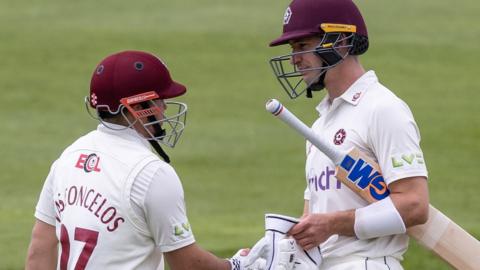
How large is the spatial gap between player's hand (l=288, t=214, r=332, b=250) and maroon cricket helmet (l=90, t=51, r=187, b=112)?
33.6 inches

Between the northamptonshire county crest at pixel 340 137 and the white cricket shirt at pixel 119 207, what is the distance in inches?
31.6

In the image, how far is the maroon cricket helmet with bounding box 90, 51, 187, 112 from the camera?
554cm

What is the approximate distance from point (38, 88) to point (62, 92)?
17.3 inches

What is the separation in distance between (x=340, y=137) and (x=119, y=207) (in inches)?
43.7

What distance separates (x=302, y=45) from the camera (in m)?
5.89

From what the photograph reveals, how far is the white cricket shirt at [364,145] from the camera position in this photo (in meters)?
5.46

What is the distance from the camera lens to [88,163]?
5.52 metres


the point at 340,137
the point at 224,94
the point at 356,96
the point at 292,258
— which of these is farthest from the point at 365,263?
the point at 224,94

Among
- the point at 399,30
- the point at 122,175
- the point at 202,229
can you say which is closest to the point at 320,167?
the point at 122,175

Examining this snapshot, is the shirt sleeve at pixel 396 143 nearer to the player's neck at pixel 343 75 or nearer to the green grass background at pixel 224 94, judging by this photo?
the player's neck at pixel 343 75

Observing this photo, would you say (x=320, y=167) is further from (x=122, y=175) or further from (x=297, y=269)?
(x=122, y=175)

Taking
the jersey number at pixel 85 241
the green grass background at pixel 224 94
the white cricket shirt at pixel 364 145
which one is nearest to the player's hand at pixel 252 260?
the white cricket shirt at pixel 364 145

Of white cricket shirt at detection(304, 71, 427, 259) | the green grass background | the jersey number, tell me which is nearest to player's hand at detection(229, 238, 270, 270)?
white cricket shirt at detection(304, 71, 427, 259)

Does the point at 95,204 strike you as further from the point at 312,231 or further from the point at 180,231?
the point at 312,231
